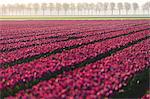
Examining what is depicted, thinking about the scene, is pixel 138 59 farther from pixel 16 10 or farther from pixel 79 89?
pixel 16 10

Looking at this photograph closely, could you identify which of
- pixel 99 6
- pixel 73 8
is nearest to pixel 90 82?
pixel 73 8

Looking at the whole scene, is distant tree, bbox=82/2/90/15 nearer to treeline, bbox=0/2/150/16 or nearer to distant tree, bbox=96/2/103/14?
treeline, bbox=0/2/150/16

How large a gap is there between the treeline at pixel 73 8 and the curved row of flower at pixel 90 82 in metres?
157

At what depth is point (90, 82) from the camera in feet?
27.6

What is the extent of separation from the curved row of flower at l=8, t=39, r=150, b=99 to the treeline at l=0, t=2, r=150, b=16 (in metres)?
157

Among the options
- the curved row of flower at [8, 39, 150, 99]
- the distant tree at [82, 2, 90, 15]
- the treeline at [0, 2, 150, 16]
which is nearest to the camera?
the curved row of flower at [8, 39, 150, 99]

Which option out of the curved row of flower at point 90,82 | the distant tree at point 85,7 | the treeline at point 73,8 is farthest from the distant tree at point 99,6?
the curved row of flower at point 90,82

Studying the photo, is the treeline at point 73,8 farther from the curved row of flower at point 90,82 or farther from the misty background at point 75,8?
the curved row of flower at point 90,82

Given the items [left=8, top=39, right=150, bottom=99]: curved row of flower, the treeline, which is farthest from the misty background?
[left=8, top=39, right=150, bottom=99]: curved row of flower

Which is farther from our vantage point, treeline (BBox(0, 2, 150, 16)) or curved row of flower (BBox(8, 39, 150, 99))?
treeline (BBox(0, 2, 150, 16))

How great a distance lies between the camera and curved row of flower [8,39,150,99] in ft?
24.6

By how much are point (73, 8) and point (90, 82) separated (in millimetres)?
164044

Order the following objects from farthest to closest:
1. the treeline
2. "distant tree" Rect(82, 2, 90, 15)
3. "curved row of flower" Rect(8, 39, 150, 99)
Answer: "distant tree" Rect(82, 2, 90, 15) → the treeline → "curved row of flower" Rect(8, 39, 150, 99)

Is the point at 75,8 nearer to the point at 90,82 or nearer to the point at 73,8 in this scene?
the point at 73,8
